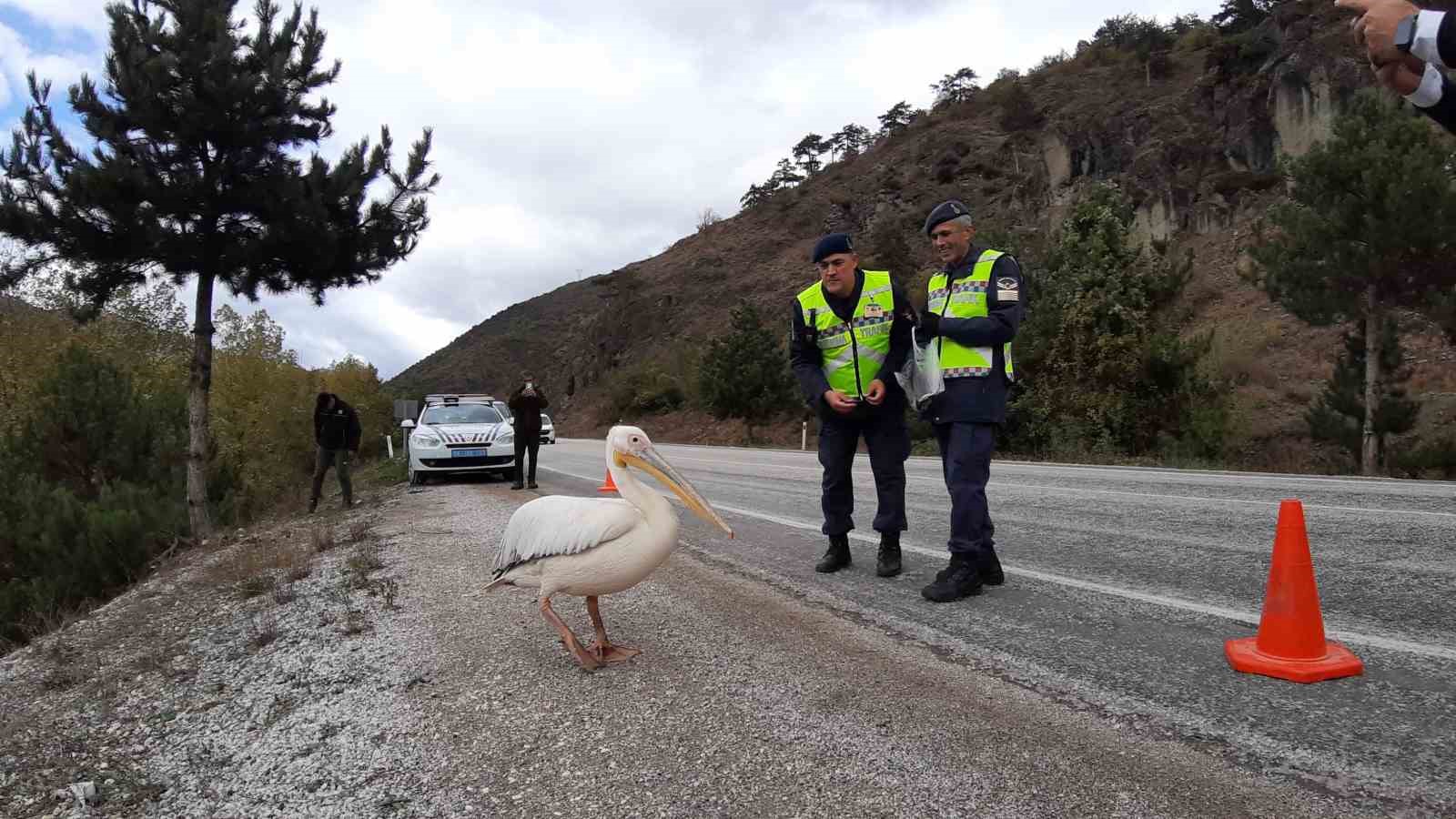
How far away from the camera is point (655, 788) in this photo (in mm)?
2305

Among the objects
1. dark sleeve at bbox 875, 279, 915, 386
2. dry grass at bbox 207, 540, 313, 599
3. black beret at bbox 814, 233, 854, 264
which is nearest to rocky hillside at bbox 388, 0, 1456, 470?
dark sleeve at bbox 875, 279, 915, 386

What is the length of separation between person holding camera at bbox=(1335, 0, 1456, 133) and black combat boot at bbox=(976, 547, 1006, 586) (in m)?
2.75

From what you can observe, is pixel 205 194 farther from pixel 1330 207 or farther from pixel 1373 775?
pixel 1330 207

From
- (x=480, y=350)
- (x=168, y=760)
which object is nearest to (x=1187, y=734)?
(x=168, y=760)

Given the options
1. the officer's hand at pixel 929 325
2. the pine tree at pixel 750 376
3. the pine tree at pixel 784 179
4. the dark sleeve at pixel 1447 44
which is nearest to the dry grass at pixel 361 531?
the officer's hand at pixel 929 325

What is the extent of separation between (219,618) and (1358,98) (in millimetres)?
21779

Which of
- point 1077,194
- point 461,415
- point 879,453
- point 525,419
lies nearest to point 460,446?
point 461,415

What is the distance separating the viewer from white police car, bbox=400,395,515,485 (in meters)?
13.8

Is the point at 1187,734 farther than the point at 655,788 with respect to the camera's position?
Yes

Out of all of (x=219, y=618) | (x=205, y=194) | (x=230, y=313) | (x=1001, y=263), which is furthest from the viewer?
(x=230, y=313)

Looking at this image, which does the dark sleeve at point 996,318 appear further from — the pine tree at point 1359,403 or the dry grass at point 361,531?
the pine tree at point 1359,403

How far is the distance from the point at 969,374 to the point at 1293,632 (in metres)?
1.79

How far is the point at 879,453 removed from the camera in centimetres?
480

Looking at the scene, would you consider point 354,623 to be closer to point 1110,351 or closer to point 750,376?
point 1110,351
